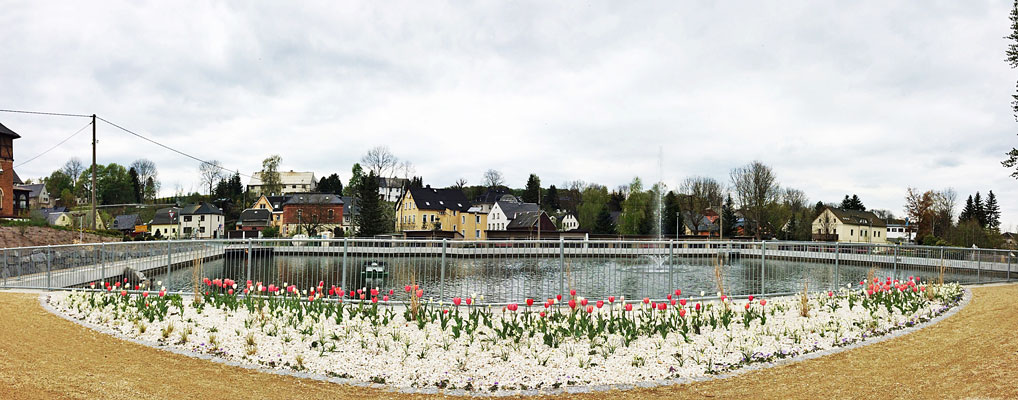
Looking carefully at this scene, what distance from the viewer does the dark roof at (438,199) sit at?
84.0 meters

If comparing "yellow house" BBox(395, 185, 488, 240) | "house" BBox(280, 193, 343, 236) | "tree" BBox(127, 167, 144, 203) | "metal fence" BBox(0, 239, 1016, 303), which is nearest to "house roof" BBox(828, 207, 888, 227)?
"yellow house" BBox(395, 185, 488, 240)

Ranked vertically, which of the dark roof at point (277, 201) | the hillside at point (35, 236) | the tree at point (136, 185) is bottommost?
the hillside at point (35, 236)

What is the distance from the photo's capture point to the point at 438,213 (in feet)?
276

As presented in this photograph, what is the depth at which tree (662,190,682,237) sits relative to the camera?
7469 cm

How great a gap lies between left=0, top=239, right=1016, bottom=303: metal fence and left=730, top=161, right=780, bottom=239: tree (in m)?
53.1

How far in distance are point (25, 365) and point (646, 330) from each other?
8.08 metres

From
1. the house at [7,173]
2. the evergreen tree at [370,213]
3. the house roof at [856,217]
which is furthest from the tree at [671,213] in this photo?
the house at [7,173]

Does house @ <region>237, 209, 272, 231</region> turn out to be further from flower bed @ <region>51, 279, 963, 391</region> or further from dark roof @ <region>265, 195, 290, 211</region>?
flower bed @ <region>51, 279, 963, 391</region>

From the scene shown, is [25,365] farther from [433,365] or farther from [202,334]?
[433,365]

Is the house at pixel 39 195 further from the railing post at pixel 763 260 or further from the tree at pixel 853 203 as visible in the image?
the tree at pixel 853 203

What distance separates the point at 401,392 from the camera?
691cm

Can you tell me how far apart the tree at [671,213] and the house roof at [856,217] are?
28.5 meters

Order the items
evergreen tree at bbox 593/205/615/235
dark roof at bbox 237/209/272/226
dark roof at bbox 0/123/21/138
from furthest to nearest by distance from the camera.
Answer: dark roof at bbox 237/209/272/226 < evergreen tree at bbox 593/205/615/235 < dark roof at bbox 0/123/21/138

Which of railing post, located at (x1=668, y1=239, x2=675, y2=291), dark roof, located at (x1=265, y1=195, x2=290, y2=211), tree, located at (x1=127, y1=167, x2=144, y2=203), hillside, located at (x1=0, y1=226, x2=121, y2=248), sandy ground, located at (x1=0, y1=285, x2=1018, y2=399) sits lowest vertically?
sandy ground, located at (x1=0, y1=285, x2=1018, y2=399)
